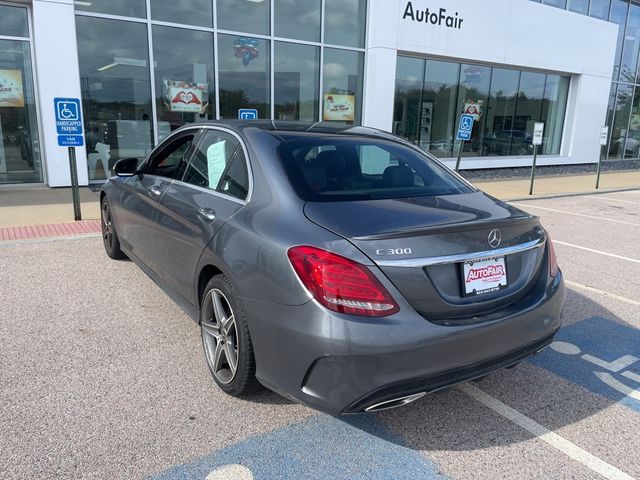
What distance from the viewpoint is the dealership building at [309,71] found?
418 inches

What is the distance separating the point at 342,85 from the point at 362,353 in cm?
1323

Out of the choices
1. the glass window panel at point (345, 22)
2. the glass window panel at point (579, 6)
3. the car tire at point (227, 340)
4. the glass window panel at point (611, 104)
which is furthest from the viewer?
the glass window panel at point (611, 104)

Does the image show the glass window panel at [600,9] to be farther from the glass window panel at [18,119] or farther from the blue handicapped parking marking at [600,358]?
the blue handicapped parking marking at [600,358]

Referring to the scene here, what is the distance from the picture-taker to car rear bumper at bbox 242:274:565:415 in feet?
7.39

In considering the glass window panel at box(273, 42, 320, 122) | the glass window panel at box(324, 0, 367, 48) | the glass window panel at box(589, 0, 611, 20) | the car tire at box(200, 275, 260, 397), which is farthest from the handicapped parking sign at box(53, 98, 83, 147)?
the glass window panel at box(589, 0, 611, 20)

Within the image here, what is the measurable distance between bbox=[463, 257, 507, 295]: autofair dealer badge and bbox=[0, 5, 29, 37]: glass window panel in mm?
11360

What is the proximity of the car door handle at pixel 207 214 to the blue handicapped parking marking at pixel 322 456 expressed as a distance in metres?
1.32

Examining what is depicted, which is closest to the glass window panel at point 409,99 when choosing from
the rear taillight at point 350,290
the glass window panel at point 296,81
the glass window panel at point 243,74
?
the glass window panel at point 296,81

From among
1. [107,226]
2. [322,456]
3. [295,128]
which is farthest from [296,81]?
[322,456]

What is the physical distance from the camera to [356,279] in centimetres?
230

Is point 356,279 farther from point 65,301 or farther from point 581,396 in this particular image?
point 65,301

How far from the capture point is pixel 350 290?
230 cm

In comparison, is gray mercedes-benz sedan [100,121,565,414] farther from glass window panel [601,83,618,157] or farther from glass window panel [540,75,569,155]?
glass window panel [601,83,618,157]

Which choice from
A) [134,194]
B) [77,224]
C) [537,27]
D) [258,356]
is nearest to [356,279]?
[258,356]
